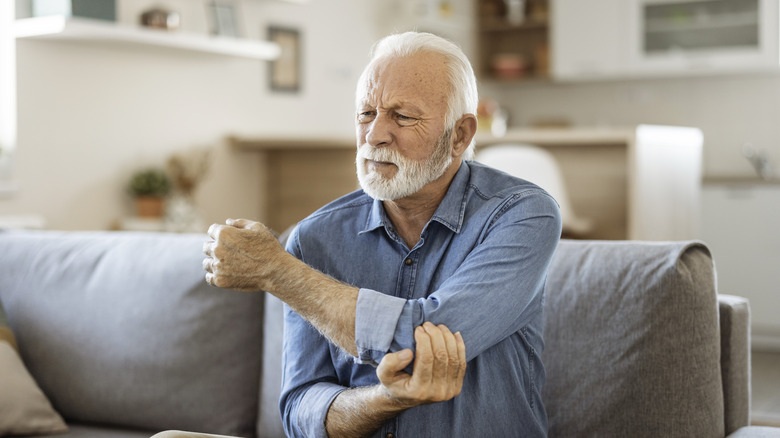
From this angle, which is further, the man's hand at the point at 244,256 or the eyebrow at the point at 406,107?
the eyebrow at the point at 406,107

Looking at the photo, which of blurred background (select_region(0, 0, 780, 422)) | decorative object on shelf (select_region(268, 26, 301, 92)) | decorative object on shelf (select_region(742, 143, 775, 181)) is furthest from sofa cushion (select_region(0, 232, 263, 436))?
decorative object on shelf (select_region(742, 143, 775, 181))

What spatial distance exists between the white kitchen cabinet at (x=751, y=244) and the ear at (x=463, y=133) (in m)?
3.99

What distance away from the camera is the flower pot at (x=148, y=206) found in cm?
393

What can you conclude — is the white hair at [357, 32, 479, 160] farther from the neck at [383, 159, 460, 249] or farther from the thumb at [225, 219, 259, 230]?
the thumb at [225, 219, 259, 230]

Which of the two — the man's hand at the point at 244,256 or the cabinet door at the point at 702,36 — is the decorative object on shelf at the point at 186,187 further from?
the cabinet door at the point at 702,36

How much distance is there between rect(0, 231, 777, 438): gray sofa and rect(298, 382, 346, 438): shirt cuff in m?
0.30

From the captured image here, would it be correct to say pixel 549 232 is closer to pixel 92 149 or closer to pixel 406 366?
pixel 406 366

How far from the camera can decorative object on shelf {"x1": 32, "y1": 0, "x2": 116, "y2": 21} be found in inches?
136

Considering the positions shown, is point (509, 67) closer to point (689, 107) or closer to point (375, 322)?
point (689, 107)

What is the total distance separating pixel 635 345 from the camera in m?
1.54

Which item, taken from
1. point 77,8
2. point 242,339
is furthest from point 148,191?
point 242,339

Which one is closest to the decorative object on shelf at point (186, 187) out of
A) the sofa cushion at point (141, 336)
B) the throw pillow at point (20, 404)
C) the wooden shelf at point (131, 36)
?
the wooden shelf at point (131, 36)

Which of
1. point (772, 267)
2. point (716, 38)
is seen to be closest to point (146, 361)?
point (772, 267)

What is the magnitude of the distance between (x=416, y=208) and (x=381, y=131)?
163 mm
